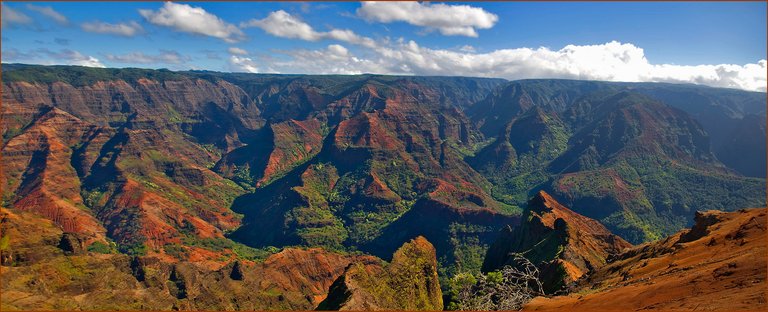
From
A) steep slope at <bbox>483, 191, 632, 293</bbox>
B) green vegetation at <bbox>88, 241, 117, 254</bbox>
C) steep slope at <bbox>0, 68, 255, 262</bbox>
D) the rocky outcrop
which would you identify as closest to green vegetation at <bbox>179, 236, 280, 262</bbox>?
steep slope at <bbox>0, 68, 255, 262</bbox>

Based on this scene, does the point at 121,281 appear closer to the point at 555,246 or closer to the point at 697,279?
the point at 555,246

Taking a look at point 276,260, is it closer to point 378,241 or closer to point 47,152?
point 378,241

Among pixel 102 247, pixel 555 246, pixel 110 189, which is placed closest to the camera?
pixel 555 246

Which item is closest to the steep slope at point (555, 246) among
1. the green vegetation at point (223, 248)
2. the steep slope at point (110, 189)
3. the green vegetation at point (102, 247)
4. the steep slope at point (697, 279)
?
the steep slope at point (697, 279)

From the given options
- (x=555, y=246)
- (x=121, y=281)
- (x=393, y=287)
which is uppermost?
(x=555, y=246)

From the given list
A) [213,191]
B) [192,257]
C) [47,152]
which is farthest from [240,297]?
[47,152]

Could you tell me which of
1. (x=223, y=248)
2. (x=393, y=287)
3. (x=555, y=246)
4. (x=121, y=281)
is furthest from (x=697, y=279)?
(x=223, y=248)

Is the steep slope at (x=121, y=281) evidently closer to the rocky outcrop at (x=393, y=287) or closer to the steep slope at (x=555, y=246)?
the rocky outcrop at (x=393, y=287)
